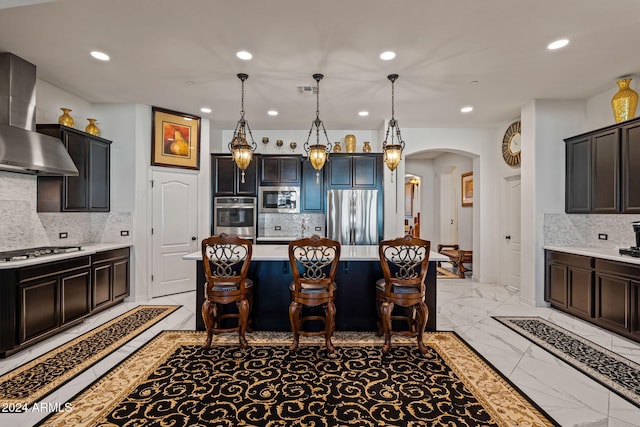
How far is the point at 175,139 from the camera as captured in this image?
5.13 metres

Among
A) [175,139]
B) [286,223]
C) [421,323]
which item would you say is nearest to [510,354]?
[421,323]

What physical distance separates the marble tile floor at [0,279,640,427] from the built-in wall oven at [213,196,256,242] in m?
1.37

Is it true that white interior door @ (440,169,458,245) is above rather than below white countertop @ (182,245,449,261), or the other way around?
above

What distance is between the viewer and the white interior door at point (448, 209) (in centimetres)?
817

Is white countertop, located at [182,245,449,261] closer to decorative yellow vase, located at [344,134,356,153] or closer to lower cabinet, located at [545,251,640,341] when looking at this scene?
lower cabinet, located at [545,251,640,341]

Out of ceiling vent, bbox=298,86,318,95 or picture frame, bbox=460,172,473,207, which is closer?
ceiling vent, bbox=298,86,318,95

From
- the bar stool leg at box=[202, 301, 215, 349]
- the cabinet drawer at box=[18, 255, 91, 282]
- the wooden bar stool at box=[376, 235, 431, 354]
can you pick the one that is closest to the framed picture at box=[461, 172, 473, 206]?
the wooden bar stool at box=[376, 235, 431, 354]

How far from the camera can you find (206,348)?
9.97 ft

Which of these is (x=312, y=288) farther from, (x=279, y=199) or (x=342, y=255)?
(x=279, y=199)

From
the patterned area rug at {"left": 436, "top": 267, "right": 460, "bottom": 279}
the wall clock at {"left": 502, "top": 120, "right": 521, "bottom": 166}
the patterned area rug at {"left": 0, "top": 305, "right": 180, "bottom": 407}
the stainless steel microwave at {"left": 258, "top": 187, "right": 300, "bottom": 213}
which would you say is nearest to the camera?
the patterned area rug at {"left": 0, "top": 305, "right": 180, "bottom": 407}

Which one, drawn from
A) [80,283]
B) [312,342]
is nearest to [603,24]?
[312,342]

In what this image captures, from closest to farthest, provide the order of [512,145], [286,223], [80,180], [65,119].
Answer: [65,119]
[80,180]
[512,145]
[286,223]

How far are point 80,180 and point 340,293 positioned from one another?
148 inches

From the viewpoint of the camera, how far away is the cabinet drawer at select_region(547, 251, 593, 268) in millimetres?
3796
